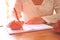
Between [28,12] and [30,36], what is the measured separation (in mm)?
608

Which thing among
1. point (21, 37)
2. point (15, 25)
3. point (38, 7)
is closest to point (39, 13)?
Answer: point (38, 7)

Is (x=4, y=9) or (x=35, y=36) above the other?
(x=35, y=36)

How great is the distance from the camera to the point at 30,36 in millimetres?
872

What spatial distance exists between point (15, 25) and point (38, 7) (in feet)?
1.71

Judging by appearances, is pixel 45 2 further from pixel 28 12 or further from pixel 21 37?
pixel 21 37

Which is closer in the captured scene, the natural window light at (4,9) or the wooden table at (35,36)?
the wooden table at (35,36)

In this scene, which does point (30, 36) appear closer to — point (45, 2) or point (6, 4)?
point (45, 2)

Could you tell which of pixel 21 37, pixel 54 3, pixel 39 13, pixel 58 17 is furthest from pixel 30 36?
pixel 54 3

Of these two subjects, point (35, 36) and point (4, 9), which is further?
point (4, 9)

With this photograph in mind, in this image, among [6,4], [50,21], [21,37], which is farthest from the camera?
[6,4]

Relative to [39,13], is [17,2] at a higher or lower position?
higher

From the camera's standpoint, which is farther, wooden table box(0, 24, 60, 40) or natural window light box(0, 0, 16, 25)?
natural window light box(0, 0, 16, 25)

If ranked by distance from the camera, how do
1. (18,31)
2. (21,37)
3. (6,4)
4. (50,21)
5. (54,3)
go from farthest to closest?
(6,4)
(54,3)
(50,21)
(18,31)
(21,37)

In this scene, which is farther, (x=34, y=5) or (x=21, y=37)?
(x=34, y=5)
